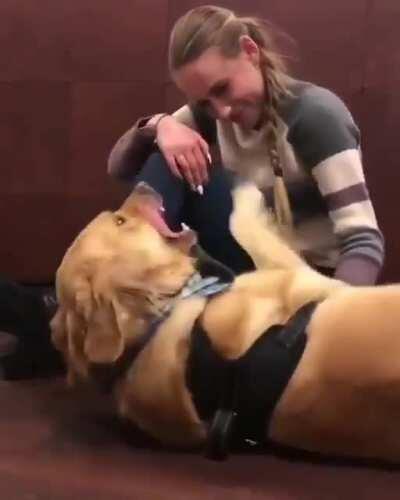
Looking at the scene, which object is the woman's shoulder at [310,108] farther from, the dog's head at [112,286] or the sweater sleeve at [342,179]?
the dog's head at [112,286]

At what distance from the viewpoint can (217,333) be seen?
3.60 ft

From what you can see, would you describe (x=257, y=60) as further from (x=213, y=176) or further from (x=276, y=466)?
(x=276, y=466)

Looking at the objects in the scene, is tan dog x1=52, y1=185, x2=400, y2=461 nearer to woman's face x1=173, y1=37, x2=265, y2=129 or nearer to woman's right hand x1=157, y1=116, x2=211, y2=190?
woman's right hand x1=157, y1=116, x2=211, y2=190

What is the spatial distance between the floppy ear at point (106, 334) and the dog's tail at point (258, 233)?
24cm

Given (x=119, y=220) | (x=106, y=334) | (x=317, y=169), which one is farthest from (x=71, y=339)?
(x=317, y=169)

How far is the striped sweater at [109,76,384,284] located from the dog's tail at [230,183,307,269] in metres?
0.08

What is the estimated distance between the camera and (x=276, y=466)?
1.09 meters

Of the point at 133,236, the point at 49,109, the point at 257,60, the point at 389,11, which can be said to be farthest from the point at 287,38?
the point at 133,236

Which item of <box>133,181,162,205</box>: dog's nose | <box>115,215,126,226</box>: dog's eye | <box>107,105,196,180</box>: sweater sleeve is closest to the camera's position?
<box>115,215,126,226</box>: dog's eye

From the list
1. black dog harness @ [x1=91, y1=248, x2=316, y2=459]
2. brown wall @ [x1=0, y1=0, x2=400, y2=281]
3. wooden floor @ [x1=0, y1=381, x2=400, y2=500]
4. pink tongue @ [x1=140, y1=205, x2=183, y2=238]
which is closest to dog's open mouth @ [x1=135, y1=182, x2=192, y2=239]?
pink tongue @ [x1=140, y1=205, x2=183, y2=238]

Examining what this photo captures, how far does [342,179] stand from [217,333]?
0.36m

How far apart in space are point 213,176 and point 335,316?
38cm

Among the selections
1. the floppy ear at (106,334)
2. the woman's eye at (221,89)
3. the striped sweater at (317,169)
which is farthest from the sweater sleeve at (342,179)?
the floppy ear at (106,334)

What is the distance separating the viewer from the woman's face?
1.39 meters
